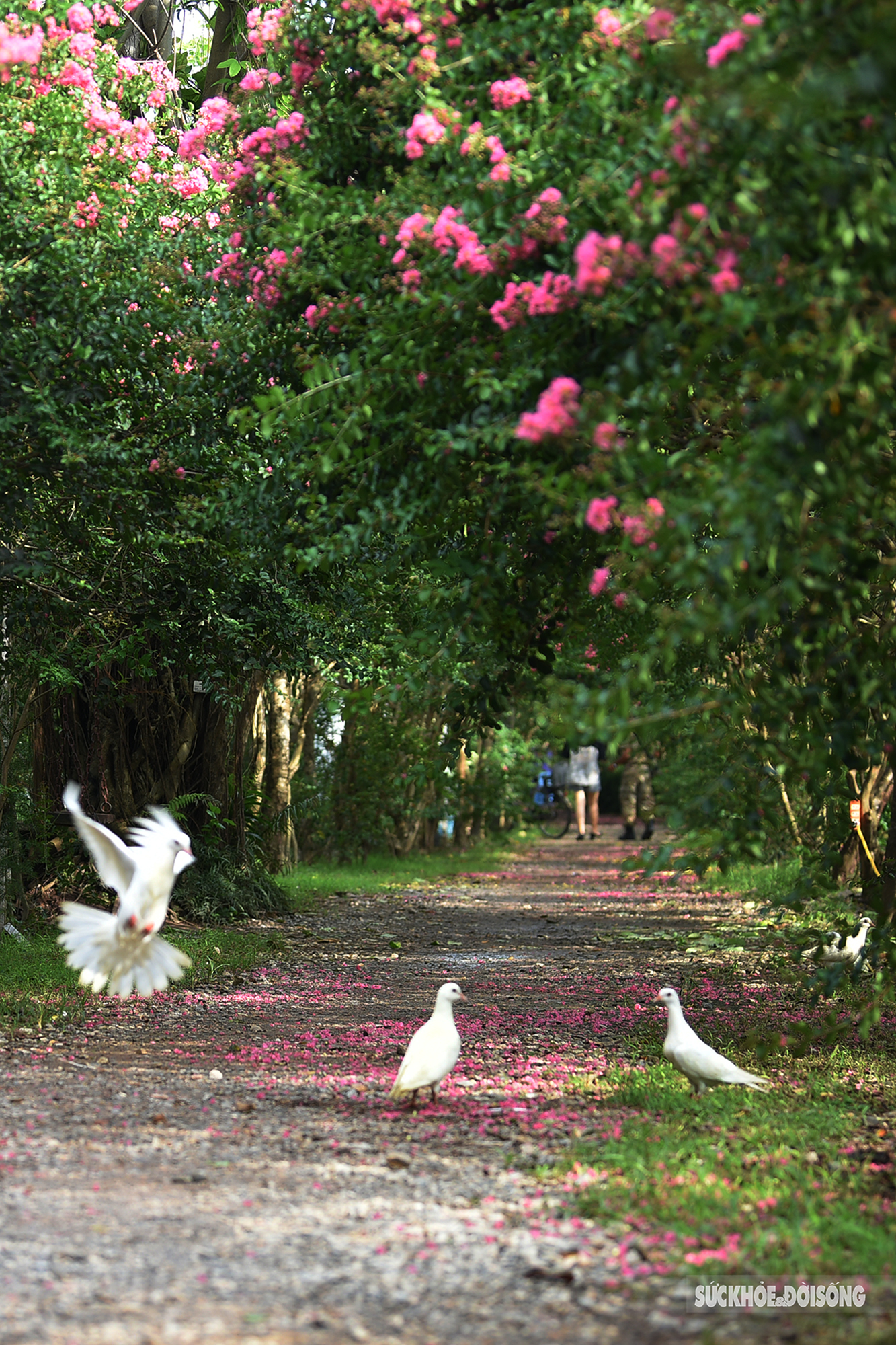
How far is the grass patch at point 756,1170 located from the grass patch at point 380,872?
23.9 feet

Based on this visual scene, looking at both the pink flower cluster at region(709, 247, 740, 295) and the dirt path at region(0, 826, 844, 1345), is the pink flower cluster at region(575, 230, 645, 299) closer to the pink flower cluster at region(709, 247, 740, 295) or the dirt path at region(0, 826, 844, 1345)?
the pink flower cluster at region(709, 247, 740, 295)

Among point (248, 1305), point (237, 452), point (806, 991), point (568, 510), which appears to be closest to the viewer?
point (248, 1305)

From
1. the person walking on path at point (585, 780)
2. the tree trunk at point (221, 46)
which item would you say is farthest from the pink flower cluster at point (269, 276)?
the person walking on path at point (585, 780)

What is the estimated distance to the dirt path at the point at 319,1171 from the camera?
3.25m

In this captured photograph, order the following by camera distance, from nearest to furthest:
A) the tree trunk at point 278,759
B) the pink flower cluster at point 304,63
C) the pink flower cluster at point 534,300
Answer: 1. the pink flower cluster at point 534,300
2. the pink flower cluster at point 304,63
3. the tree trunk at point 278,759

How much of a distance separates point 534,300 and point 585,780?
20.4 metres

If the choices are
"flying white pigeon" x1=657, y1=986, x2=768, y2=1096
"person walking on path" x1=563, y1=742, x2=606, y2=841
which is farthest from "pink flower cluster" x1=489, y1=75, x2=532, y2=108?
"person walking on path" x1=563, y1=742, x2=606, y2=841

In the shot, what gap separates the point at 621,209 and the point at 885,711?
2.67 meters

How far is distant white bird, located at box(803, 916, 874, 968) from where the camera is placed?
18.8 ft

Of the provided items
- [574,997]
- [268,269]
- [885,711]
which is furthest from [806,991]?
[268,269]

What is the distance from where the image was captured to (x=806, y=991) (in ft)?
25.8

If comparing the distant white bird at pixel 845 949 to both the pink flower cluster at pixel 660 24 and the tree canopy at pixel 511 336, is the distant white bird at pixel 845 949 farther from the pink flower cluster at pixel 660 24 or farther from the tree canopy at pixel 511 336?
the pink flower cluster at pixel 660 24

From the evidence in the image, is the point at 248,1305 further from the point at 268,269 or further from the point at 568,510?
the point at 268,269

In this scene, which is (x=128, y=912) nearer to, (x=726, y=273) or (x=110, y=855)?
(x=110, y=855)
